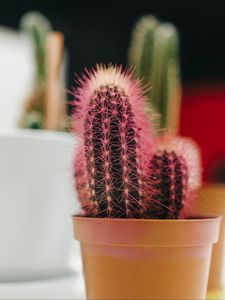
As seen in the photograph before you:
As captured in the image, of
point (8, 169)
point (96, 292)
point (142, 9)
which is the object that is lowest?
point (96, 292)

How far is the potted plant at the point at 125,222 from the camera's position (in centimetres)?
52

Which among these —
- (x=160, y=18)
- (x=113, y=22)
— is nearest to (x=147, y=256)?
(x=160, y=18)

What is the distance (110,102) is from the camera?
52 cm

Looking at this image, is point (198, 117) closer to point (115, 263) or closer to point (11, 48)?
point (11, 48)

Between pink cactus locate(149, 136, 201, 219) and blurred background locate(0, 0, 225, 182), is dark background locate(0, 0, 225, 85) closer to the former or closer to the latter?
blurred background locate(0, 0, 225, 182)

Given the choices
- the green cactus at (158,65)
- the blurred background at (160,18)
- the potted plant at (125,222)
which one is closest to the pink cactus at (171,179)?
the potted plant at (125,222)

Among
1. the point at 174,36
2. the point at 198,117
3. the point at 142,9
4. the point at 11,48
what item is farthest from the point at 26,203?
the point at 198,117

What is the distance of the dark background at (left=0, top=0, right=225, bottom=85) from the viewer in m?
3.68

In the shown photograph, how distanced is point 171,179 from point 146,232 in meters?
0.08

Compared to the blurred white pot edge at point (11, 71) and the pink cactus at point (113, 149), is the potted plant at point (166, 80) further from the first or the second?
the blurred white pot edge at point (11, 71)

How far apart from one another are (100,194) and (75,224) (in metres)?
0.05

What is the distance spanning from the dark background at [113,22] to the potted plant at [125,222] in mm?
2912

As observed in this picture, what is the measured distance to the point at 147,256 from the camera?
20.5 inches

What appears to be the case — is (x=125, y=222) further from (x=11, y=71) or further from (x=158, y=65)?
(x=11, y=71)
